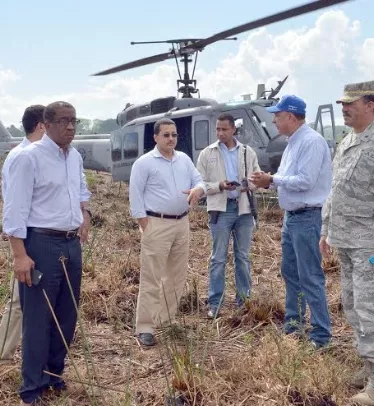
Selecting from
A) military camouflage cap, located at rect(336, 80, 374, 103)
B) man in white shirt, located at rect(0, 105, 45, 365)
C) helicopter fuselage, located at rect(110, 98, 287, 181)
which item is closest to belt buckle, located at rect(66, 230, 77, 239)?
man in white shirt, located at rect(0, 105, 45, 365)

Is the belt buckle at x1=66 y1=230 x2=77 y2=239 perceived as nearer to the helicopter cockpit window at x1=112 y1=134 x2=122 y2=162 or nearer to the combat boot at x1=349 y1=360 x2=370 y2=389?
the combat boot at x1=349 y1=360 x2=370 y2=389

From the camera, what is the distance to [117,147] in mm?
14531

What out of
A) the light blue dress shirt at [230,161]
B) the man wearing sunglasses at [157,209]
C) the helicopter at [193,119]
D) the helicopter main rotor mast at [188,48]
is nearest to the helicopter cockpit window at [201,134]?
the helicopter at [193,119]

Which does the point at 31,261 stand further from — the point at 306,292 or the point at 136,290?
the point at 136,290

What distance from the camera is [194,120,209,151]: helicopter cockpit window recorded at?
11903mm

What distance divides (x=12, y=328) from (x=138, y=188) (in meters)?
1.43

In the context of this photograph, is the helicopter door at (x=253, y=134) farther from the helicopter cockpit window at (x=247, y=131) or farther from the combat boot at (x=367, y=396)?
the combat boot at (x=367, y=396)

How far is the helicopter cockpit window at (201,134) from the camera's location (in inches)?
469

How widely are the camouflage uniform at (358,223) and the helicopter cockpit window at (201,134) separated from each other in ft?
27.0

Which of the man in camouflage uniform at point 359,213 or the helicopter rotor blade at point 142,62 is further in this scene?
the helicopter rotor blade at point 142,62

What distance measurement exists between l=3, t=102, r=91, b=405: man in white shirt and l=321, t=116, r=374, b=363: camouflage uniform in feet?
5.05

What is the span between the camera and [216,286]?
5.53 meters

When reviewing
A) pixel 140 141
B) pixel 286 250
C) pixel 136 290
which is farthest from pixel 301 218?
pixel 140 141

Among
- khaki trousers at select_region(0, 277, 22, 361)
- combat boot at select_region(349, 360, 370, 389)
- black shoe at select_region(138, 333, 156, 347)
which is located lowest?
black shoe at select_region(138, 333, 156, 347)
